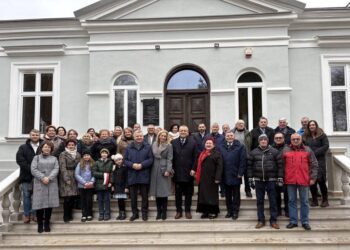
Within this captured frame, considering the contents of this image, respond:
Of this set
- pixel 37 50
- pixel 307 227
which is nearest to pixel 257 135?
pixel 307 227

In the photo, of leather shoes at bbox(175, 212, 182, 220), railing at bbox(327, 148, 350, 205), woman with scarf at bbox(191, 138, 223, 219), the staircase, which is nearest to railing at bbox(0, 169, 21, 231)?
the staircase

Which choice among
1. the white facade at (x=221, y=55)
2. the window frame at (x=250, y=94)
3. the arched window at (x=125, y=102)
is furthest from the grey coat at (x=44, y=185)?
the window frame at (x=250, y=94)

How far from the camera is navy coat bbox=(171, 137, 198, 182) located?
24.2ft

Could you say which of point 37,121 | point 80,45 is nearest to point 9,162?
point 37,121

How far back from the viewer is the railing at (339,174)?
769 centimetres

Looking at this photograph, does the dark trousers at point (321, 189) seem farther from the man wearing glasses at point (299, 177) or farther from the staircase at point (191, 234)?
the man wearing glasses at point (299, 177)

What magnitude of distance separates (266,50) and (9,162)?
26.6 ft

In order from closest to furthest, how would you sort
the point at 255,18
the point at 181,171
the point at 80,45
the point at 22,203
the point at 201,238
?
1. the point at 201,238
2. the point at 181,171
3. the point at 22,203
4. the point at 255,18
5. the point at 80,45

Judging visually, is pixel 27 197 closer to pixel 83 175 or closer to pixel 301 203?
pixel 83 175

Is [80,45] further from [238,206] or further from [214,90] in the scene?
[238,206]

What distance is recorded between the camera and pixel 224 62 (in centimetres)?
1106

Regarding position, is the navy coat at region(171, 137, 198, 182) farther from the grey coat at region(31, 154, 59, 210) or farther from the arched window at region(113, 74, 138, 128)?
the arched window at region(113, 74, 138, 128)

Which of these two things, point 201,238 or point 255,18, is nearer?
point 201,238

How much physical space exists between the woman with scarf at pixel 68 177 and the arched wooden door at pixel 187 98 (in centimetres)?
403
